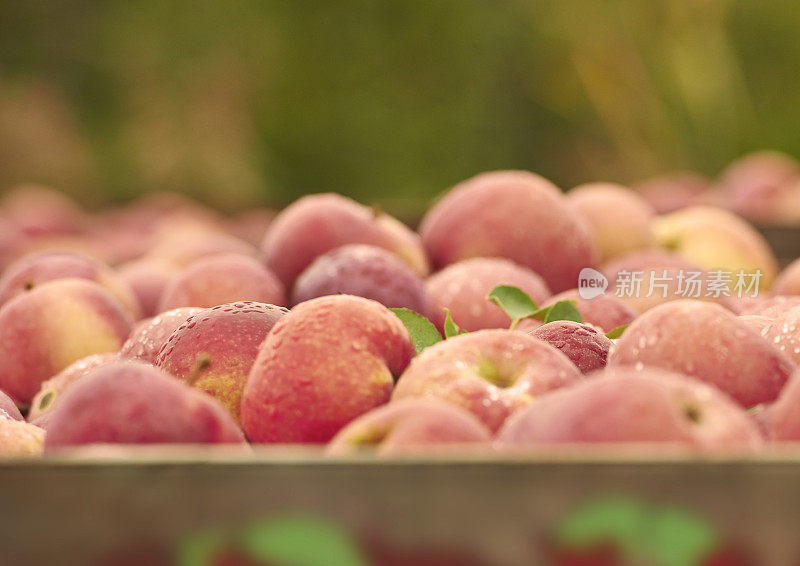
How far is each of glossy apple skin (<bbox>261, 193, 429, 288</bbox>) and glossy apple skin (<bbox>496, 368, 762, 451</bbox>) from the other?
1.74ft

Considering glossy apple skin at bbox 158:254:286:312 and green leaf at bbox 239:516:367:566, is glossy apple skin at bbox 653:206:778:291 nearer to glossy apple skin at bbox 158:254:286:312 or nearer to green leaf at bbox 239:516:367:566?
glossy apple skin at bbox 158:254:286:312

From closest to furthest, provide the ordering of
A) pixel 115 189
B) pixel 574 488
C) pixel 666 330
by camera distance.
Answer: pixel 574 488 < pixel 666 330 < pixel 115 189

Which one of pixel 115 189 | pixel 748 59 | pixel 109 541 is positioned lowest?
pixel 115 189

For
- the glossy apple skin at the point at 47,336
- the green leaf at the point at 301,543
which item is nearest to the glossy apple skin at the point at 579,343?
the green leaf at the point at 301,543

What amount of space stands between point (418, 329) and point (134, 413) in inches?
9.6

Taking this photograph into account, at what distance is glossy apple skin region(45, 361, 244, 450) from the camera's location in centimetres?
43

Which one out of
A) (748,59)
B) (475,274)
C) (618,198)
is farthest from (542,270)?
(748,59)

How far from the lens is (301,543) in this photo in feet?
1.18

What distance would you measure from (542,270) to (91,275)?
40 cm

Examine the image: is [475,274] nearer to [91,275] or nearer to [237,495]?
[91,275]

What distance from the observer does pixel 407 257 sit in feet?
3.22

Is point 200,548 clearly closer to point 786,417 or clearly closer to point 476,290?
point 786,417

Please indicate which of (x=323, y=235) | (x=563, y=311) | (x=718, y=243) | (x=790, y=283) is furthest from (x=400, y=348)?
(x=718, y=243)

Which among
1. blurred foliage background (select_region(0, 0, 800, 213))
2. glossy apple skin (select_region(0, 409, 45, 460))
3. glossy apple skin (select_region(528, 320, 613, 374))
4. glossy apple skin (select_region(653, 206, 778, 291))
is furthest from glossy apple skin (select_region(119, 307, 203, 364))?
blurred foliage background (select_region(0, 0, 800, 213))
